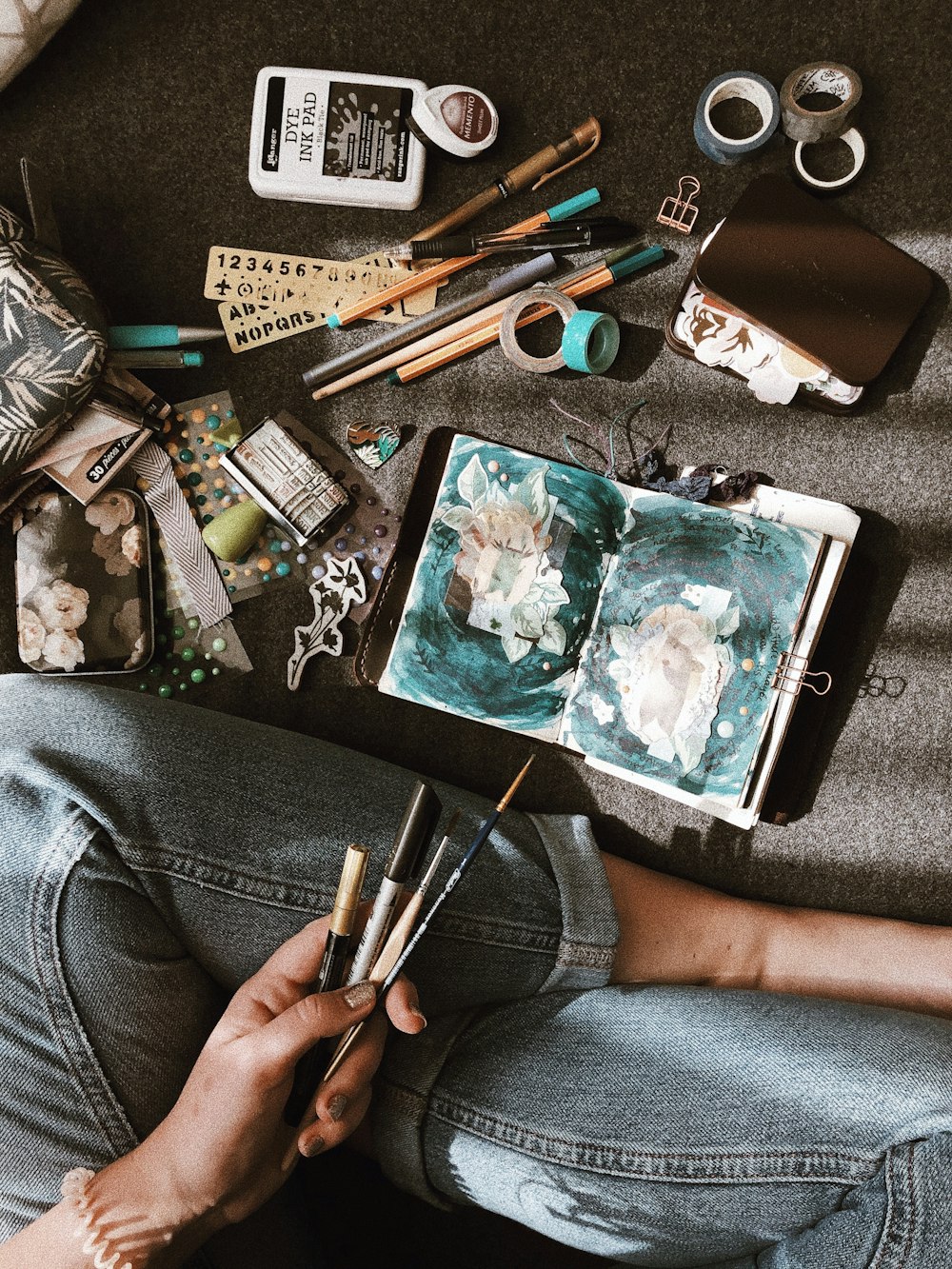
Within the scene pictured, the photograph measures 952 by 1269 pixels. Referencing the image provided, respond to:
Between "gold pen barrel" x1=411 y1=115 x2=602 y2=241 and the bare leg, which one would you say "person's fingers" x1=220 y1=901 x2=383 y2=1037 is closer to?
the bare leg

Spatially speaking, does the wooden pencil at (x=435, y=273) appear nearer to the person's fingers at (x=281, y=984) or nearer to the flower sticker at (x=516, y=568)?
the flower sticker at (x=516, y=568)

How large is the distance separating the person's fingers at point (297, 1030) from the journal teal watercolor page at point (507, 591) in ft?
0.98

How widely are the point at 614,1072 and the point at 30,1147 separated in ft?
1.30

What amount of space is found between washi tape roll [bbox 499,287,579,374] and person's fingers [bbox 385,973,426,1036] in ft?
1.63

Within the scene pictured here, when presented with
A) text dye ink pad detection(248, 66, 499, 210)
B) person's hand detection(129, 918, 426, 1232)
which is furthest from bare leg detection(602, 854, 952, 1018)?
text dye ink pad detection(248, 66, 499, 210)

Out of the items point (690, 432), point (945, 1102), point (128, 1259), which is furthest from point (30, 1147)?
point (690, 432)

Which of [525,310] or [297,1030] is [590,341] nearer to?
[525,310]

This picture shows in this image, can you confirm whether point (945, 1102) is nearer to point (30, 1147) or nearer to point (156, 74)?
point (30, 1147)

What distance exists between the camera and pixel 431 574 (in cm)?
77

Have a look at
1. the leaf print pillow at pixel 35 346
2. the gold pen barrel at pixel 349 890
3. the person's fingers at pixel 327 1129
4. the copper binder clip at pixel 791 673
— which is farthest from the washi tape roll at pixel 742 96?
the person's fingers at pixel 327 1129

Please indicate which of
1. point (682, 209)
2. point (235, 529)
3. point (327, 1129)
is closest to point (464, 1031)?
point (327, 1129)

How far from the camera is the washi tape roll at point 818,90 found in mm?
726

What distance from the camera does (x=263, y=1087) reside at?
518 millimetres

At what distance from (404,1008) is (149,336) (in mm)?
591
